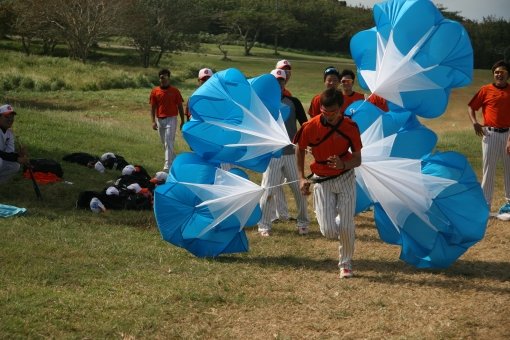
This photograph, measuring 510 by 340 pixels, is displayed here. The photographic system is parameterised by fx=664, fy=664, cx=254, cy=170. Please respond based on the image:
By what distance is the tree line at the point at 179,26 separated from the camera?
153 ft

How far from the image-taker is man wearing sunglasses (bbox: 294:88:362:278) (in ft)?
21.9

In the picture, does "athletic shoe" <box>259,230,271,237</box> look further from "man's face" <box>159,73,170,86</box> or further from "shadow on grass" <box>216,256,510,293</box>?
"man's face" <box>159,73,170,86</box>

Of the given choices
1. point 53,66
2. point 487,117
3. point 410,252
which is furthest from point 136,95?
point 410,252

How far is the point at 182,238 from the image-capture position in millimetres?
7539

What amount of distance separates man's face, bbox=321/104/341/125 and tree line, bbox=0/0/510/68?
4225 centimetres

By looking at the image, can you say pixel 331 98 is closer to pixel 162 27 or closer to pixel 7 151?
pixel 7 151

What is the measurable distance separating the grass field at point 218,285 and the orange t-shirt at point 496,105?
1.45 meters

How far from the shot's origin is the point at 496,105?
30.9 feet

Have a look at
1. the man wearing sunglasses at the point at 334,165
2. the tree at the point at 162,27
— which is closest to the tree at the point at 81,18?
the tree at the point at 162,27

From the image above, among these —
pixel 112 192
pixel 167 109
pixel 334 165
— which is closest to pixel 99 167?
pixel 167 109

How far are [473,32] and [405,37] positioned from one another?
239ft

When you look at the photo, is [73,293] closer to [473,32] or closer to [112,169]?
[112,169]

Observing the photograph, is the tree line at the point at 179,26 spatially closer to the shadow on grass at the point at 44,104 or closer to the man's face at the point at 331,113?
the shadow on grass at the point at 44,104

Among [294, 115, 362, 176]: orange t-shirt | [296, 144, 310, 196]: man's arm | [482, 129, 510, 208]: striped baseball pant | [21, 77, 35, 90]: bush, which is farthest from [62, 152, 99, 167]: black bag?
[21, 77, 35, 90]: bush
